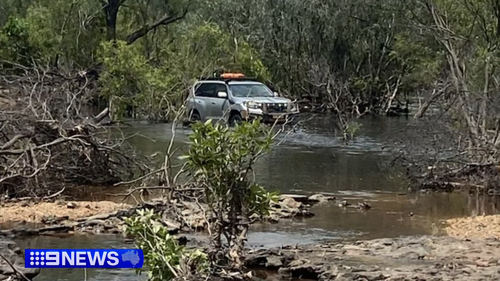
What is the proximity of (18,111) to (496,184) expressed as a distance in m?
8.48

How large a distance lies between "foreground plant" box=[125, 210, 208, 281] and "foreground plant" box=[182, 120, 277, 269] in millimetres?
905

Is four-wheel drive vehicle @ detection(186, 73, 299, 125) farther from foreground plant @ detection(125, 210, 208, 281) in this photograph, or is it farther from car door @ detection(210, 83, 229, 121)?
foreground plant @ detection(125, 210, 208, 281)

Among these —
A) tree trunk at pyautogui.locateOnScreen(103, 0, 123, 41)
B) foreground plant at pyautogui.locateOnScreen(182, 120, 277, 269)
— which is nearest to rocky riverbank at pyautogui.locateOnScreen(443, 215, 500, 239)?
foreground plant at pyautogui.locateOnScreen(182, 120, 277, 269)

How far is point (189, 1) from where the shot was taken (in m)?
Result: 41.5

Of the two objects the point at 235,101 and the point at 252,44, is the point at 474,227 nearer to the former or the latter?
the point at 235,101

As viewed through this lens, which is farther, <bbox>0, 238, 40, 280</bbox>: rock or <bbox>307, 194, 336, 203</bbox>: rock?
<bbox>307, 194, 336, 203</bbox>: rock

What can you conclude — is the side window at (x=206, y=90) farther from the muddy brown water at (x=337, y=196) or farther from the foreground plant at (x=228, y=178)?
the foreground plant at (x=228, y=178)

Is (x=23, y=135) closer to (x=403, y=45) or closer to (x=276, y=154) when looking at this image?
(x=276, y=154)

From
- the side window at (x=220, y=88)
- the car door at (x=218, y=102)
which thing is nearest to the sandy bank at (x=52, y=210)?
the car door at (x=218, y=102)

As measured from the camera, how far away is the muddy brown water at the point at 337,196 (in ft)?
37.0

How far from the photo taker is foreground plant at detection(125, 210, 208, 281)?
25.0 ft

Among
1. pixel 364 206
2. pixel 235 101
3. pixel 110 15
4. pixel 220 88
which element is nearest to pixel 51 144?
pixel 364 206

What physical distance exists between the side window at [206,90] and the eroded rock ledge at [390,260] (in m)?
17.6

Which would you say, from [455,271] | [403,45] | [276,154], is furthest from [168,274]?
[403,45]
